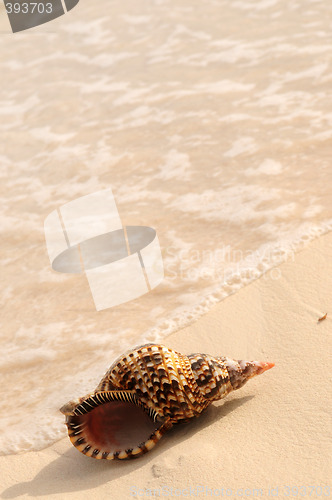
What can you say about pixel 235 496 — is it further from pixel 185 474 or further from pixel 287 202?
→ pixel 287 202

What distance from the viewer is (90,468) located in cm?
217

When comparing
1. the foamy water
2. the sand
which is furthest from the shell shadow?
the foamy water

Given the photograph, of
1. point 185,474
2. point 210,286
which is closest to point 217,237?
point 210,286

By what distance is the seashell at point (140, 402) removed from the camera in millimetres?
2141

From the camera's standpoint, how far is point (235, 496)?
1.86 meters

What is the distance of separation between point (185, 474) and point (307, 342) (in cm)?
81

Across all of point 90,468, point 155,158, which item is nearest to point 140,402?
point 90,468

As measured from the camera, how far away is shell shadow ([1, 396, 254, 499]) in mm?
2088

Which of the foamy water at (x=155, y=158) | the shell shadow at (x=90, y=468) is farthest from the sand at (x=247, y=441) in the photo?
the foamy water at (x=155, y=158)

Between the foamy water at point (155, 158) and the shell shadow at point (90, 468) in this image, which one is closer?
the shell shadow at point (90, 468)

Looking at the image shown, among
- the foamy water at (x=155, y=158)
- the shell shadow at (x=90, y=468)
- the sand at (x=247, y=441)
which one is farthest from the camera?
the foamy water at (x=155, y=158)

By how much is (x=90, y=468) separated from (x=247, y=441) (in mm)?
575

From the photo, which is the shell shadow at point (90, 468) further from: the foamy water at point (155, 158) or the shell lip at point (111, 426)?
the foamy water at point (155, 158)

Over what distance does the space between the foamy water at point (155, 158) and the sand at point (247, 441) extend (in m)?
0.26
